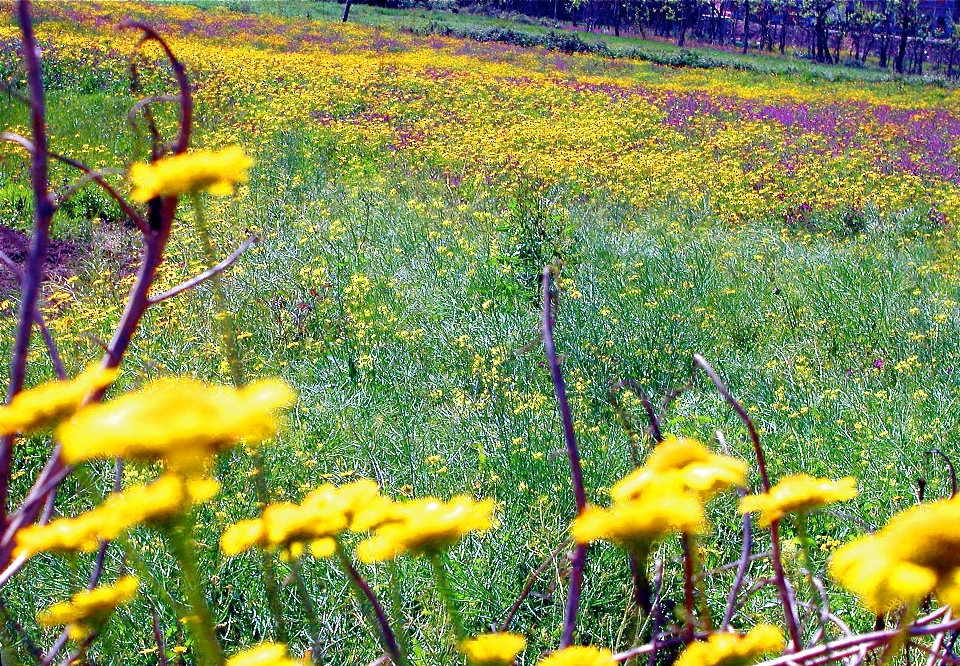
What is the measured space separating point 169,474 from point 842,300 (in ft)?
13.8

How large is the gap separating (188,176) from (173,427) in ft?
0.85

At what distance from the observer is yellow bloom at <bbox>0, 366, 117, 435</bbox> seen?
1.71 feet

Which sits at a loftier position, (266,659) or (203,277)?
(203,277)

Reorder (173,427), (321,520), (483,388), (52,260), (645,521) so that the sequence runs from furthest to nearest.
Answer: (52,260) < (483,388) < (321,520) < (645,521) < (173,427)

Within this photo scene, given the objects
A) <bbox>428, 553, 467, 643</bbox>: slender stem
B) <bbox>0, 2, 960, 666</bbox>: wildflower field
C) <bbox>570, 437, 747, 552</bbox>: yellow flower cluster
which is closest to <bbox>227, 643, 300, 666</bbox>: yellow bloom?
<bbox>0, 2, 960, 666</bbox>: wildflower field

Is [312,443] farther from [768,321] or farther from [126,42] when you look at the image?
[126,42]

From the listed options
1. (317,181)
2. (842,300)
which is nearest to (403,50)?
(317,181)

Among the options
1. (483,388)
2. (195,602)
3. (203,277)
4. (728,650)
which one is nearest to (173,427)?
(195,602)

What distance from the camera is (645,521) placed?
499 millimetres

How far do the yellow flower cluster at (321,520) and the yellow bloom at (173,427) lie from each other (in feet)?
0.65

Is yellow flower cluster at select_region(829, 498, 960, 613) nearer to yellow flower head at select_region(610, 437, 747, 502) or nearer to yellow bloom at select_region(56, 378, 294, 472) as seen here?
yellow flower head at select_region(610, 437, 747, 502)

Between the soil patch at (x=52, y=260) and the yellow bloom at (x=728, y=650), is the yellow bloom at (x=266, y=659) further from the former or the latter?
the soil patch at (x=52, y=260)

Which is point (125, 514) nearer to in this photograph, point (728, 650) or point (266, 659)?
point (266, 659)

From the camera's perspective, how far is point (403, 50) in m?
22.1
